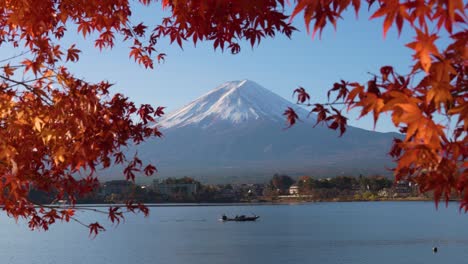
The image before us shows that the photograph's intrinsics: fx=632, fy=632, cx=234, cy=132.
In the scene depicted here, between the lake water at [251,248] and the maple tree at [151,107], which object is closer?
the maple tree at [151,107]

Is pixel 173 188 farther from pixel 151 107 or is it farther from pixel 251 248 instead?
pixel 151 107

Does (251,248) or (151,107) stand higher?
(151,107)

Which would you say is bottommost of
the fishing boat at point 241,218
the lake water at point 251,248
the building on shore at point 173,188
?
the lake water at point 251,248

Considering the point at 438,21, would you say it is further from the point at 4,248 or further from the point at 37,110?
the point at 4,248

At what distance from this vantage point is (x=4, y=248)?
68.4m

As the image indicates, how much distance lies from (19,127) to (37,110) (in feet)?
0.62

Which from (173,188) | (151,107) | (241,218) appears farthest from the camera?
(173,188)

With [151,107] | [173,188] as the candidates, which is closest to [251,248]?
[151,107]

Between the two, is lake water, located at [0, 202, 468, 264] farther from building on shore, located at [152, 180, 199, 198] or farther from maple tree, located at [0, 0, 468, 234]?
building on shore, located at [152, 180, 199, 198]

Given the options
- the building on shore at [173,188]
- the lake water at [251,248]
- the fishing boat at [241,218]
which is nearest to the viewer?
the lake water at [251,248]

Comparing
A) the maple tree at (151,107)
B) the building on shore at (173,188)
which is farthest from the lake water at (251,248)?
the building on shore at (173,188)

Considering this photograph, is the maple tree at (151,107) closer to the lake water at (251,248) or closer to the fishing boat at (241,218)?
the lake water at (251,248)

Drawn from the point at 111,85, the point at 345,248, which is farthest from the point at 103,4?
the point at 345,248

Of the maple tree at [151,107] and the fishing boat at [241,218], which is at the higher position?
the maple tree at [151,107]
